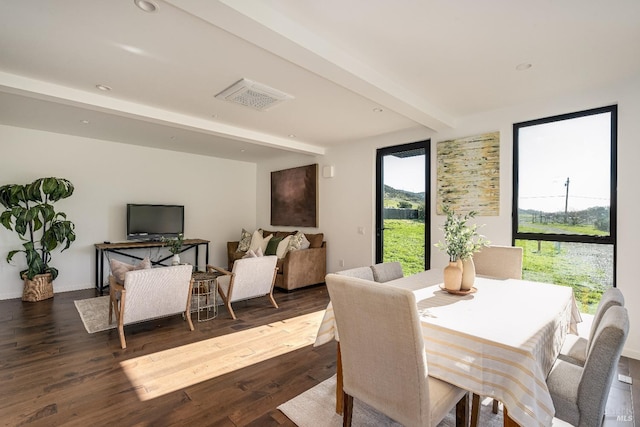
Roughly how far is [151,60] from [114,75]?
0.54 metres

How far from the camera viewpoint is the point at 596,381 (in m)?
1.26

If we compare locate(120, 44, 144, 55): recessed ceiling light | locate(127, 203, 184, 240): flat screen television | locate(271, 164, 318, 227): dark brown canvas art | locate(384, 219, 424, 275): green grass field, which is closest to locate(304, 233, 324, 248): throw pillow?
locate(271, 164, 318, 227): dark brown canvas art

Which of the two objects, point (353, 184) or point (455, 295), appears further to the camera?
point (353, 184)

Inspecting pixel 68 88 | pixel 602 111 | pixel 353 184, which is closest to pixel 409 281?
pixel 602 111

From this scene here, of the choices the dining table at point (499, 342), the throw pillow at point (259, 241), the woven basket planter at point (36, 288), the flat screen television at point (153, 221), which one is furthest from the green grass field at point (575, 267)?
the woven basket planter at point (36, 288)

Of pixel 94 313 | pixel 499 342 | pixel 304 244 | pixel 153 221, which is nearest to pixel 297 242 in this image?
pixel 304 244

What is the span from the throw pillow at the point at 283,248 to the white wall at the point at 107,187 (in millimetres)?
1960

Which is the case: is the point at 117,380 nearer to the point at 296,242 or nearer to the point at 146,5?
the point at 146,5

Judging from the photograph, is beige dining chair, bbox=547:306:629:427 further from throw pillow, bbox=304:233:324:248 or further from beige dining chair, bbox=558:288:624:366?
throw pillow, bbox=304:233:324:248

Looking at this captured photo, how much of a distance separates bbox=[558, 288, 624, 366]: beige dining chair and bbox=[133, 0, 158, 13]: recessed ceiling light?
3.01m

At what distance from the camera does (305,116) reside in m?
3.94

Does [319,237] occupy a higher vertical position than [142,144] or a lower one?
lower

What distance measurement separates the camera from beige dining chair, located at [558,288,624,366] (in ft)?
5.27

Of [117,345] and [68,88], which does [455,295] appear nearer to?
[117,345]
